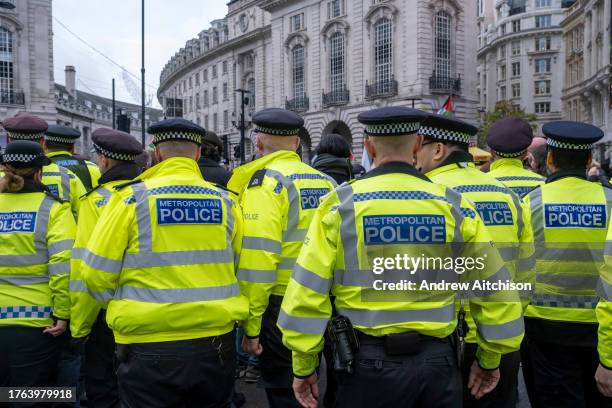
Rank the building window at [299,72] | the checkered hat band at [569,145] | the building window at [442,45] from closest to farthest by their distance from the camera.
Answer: the checkered hat band at [569,145], the building window at [442,45], the building window at [299,72]

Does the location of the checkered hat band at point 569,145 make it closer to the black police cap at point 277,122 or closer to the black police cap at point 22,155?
the black police cap at point 277,122

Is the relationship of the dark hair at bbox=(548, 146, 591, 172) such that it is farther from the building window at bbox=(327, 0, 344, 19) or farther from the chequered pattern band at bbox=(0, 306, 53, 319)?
the building window at bbox=(327, 0, 344, 19)

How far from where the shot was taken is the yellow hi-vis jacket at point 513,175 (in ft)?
16.2

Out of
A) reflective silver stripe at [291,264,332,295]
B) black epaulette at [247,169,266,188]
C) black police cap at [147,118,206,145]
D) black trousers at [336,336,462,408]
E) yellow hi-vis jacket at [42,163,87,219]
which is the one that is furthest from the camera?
yellow hi-vis jacket at [42,163,87,219]

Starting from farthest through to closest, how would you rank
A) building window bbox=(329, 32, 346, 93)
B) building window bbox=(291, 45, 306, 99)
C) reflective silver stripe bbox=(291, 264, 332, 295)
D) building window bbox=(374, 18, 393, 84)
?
building window bbox=(291, 45, 306, 99), building window bbox=(329, 32, 346, 93), building window bbox=(374, 18, 393, 84), reflective silver stripe bbox=(291, 264, 332, 295)

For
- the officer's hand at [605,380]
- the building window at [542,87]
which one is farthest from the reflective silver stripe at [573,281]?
the building window at [542,87]

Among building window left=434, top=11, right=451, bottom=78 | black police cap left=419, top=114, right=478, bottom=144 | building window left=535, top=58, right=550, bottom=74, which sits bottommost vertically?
black police cap left=419, top=114, right=478, bottom=144

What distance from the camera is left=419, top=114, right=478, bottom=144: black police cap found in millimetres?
3559

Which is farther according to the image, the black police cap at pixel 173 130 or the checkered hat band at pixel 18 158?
the checkered hat band at pixel 18 158

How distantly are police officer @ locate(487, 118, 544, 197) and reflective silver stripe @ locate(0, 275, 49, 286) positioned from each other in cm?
368

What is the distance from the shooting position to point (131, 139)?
4.34m

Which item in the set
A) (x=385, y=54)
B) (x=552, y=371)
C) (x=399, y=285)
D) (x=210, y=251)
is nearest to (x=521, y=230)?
(x=552, y=371)

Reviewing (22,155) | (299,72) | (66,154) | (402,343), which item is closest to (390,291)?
(402,343)

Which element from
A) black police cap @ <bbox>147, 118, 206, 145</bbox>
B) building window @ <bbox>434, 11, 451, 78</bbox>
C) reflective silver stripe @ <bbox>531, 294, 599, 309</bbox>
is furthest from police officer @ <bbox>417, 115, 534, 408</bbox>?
building window @ <bbox>434, 11, 451, 78</bbox>
